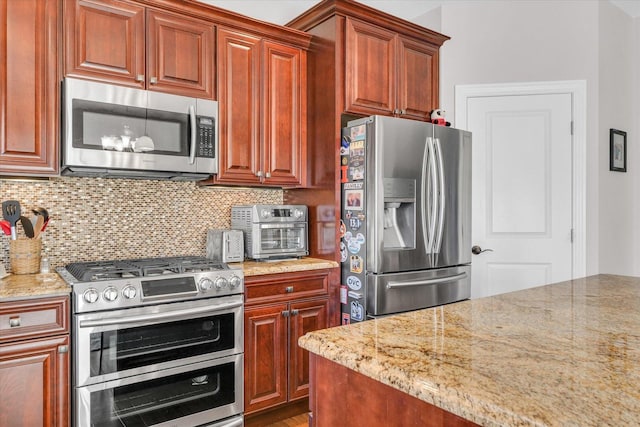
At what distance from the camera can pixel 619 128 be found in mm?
3629

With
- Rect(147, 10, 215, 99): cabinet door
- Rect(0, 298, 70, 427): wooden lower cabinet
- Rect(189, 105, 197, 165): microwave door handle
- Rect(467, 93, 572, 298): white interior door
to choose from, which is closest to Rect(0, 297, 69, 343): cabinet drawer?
Rect(0, 298, 70, 427): wooden lower cabinet

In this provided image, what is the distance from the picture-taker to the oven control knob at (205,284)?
7.17ft

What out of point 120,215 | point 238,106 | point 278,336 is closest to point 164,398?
point 278,336

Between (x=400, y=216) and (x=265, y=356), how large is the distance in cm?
119

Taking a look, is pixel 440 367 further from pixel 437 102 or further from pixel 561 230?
pixel 561 230

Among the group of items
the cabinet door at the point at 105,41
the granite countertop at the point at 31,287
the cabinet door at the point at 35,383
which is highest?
the cabinet door at the point at 105,41

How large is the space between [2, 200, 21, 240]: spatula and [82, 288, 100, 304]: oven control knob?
59cm

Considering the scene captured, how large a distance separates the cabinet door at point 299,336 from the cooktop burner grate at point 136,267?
55 cm

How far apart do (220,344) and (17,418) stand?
890mm

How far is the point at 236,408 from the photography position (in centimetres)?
231

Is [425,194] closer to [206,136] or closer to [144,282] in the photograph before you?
[206,136]

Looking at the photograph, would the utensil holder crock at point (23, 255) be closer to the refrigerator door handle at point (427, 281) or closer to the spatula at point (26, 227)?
the spatula at point (26, 227)

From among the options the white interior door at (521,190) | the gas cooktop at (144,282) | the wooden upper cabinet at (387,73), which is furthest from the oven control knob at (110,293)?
the white interior door at (521,190)

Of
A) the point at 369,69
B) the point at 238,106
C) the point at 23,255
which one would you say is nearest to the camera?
the point at 23,255
